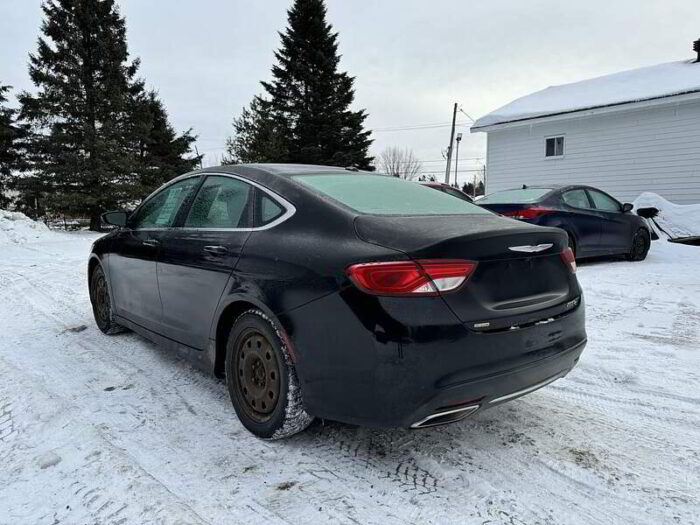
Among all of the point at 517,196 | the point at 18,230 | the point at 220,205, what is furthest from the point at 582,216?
the point at 18,230

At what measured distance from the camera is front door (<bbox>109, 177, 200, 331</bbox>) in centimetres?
356

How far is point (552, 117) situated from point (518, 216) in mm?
9422

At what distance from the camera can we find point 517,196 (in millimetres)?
7820

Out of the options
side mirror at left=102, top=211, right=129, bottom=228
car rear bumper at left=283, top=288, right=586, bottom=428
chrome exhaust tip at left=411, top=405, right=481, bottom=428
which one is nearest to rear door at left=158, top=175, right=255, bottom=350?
car rear bumper at left=283, top=288, right=586, bottom=428

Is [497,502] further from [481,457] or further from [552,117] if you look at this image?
[552,117]

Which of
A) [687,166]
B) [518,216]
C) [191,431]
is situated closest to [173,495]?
[191,431]

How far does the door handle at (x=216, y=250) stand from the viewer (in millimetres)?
2830

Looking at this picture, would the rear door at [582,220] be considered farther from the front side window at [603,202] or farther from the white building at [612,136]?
the white building at [612,136]

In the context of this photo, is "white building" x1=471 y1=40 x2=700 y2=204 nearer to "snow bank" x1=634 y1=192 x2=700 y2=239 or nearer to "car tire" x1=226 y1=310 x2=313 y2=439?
Result: "snow bank" x1=634 y1=192 x2=700 y2=239

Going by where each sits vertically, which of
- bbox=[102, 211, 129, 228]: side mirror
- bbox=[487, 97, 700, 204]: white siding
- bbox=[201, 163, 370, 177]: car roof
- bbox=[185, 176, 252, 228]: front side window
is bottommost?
bbox=[102, 211, 129, 228]: side mirror

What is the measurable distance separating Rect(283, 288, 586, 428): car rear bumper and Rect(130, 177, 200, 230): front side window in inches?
70.2

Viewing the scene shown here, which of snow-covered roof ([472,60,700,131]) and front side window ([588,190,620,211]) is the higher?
snow-covered roof ([472,60,700,131])

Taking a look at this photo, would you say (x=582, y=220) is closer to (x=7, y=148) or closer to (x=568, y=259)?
(x=568, y=259)

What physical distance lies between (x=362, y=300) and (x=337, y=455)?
0.95 m
